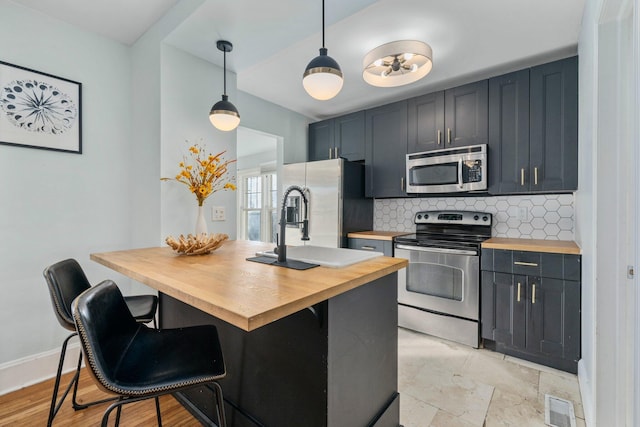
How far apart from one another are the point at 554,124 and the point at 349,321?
95.8 inches

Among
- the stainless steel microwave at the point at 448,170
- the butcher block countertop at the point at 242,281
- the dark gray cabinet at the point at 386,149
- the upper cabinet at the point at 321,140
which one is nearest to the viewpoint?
the butcher block countertop at the point at 242,281

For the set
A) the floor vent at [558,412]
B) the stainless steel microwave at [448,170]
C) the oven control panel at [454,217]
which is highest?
the stainless steel microwave at [448,170]

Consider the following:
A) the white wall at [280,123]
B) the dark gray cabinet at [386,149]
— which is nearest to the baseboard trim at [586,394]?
the dark gray cabinet at [386,149]

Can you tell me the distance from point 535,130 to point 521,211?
0.76 meters

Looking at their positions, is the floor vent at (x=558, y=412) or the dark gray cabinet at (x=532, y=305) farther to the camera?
the dark gray cabinet at (x=532, y=305)

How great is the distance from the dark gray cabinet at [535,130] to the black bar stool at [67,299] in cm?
284

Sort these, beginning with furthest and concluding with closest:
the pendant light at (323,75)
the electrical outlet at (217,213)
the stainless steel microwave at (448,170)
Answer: the stainless steel microwave at (448,170) < the electrical outlet at (217,213) < the pendant light at (323,75)

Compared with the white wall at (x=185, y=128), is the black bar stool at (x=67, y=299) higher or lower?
lower

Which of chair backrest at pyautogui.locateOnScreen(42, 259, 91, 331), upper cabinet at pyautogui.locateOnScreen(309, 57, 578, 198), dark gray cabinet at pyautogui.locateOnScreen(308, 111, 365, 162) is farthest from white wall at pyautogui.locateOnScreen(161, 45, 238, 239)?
upper cabinet at pyautogui.locateOnScreen(309, 57, 578, 198)

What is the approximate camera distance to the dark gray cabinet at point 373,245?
119 inches

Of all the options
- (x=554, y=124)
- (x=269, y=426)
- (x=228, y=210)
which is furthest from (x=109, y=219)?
(x=554, y=124)

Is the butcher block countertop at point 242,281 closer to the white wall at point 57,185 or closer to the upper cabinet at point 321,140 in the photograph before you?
the white wall at point 57,185

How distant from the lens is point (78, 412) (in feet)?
5.40

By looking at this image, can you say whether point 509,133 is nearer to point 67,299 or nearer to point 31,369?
point 67,299
